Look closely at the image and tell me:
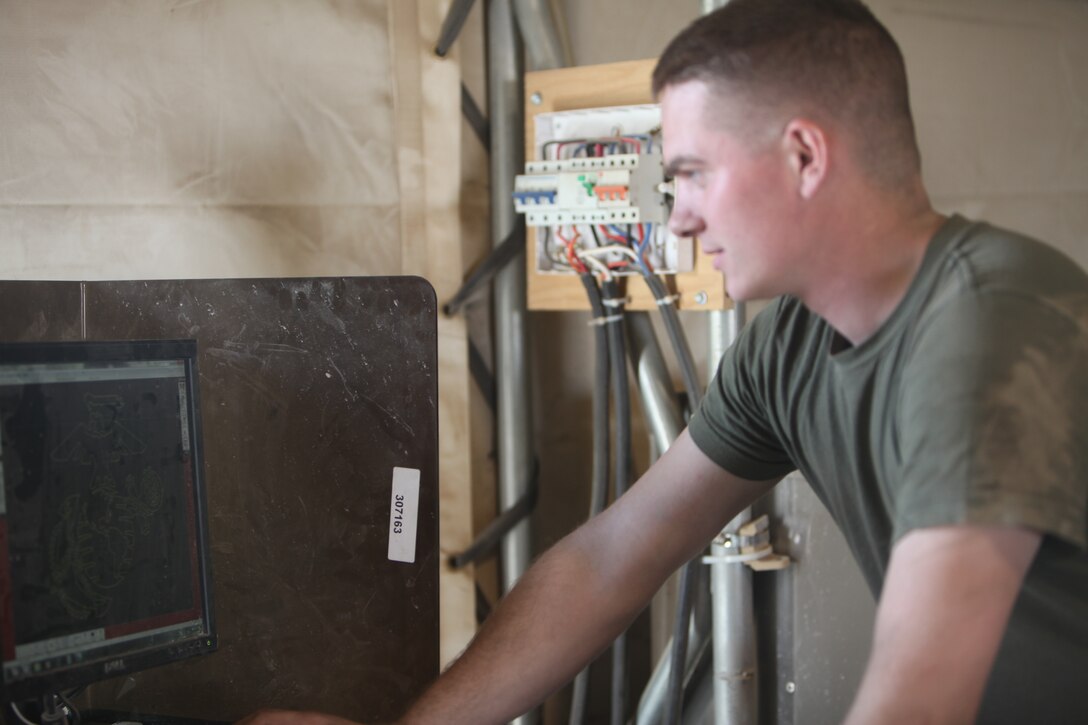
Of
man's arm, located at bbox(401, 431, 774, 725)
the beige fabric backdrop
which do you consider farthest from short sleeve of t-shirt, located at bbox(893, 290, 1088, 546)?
the beige fabric backdrop

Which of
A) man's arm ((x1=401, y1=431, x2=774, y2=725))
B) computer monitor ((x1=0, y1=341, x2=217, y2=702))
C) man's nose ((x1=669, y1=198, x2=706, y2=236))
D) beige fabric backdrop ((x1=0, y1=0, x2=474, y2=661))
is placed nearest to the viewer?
computer monitor ((x1=0, y1=341, x2=217, y2=702))

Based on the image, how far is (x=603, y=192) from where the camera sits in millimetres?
1679

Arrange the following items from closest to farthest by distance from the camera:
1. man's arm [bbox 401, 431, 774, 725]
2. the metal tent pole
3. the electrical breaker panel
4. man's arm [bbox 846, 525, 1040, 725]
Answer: man's arm [bbox 846, 525, 1040, 725] → man's arm [bbox 401, 431, 774, 725] → the electrical breaker panel → the metal tent pole

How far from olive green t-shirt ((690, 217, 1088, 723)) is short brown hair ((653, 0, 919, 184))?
10 centimetres

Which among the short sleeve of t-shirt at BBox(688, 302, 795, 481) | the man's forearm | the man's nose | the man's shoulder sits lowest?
the man's forearm

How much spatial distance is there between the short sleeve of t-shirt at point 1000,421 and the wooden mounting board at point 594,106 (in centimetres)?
89

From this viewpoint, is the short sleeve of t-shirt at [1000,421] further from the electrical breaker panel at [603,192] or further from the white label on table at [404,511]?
the electrical breaker panel at [603,192]

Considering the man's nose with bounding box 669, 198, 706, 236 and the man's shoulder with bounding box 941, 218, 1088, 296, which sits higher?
the man's nose with bounding box 669, 198, 706, 236

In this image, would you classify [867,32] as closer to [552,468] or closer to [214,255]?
[214,255]

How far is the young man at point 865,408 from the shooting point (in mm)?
696

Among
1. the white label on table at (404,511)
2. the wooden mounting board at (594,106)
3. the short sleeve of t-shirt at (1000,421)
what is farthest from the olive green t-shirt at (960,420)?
the wooden mounting board at (594,106)

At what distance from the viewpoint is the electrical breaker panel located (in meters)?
1.66

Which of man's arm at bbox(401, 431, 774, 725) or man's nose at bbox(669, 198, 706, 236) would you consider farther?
man's arm at bbox(401, 431, 774, 725)

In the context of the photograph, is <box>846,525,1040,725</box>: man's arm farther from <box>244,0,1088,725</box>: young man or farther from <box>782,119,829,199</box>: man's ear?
<box>782,119,829,199</box>: man's ear
